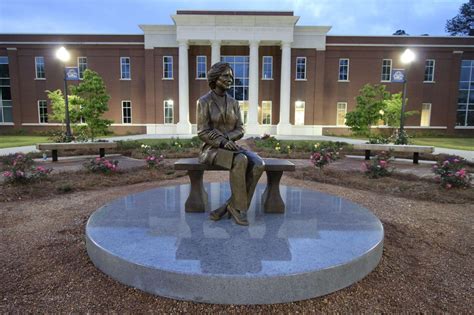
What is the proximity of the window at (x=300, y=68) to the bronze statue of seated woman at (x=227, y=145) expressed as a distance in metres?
29.9

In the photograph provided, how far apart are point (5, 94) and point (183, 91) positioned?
19954 mm

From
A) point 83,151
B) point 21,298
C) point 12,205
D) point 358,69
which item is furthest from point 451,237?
point 358,69

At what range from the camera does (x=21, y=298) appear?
3.10 m

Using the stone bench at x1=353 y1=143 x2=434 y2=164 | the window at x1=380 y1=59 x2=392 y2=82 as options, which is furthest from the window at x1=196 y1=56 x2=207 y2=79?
the stone bench at x1=353 y1=143 x2=434 y2=164

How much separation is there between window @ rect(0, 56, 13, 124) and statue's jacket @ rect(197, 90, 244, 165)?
3828 cm

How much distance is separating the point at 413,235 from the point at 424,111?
3467 cm

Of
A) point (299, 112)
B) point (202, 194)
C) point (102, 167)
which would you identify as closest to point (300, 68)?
point (299, 112)

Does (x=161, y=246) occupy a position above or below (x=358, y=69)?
below

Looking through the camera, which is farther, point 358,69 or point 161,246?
point 358,69

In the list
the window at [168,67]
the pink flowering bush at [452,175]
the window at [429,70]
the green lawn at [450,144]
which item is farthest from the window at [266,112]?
the pink flowering bush at [452,175]

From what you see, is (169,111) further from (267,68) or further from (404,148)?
(404,148)

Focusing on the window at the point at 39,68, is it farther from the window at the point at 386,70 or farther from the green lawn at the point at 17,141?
the window at the point at 386,70

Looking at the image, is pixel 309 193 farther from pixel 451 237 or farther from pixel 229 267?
pixel 229 267

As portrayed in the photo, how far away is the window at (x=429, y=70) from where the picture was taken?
3369 centimetres
